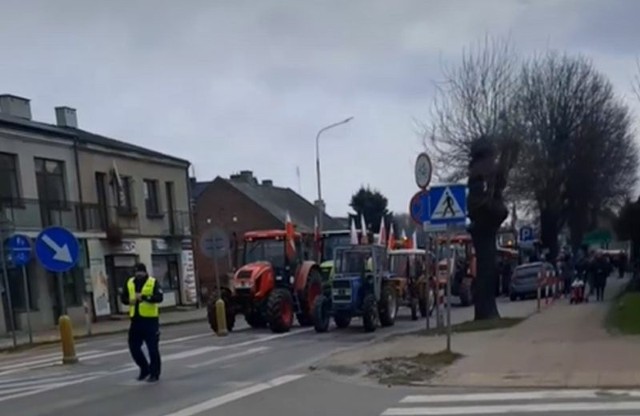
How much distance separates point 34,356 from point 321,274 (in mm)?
8047

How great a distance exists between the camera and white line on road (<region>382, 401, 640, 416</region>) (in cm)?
988

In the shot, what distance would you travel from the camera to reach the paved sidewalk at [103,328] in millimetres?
27138

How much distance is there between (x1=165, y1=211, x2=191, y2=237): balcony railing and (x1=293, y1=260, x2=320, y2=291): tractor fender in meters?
19.7

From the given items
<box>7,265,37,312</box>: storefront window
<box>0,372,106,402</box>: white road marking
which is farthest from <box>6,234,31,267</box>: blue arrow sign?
<box>7,265,37,312</box>: storefront window

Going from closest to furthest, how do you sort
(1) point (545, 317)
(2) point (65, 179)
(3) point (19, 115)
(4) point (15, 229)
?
1. (1) point (545, 317)
2. (4) point (15, 229)
3. (2) point (65, 179)
4. (3) point (19, 115)

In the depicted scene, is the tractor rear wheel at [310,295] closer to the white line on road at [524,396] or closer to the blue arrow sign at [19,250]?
the blue arrow sign at [19,250]

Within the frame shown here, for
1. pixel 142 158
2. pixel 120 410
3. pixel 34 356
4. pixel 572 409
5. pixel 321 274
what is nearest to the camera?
pixel 572 409

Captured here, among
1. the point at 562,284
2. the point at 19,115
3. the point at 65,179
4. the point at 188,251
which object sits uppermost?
the point at 19,115

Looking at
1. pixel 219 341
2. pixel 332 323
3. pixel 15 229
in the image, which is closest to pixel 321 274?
pixel 332 323

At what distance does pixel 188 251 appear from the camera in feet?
148

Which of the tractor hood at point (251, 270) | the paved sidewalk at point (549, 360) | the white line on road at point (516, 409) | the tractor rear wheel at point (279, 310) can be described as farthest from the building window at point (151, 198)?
the white line on road at point (516, 409)

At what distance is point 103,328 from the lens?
31.5m

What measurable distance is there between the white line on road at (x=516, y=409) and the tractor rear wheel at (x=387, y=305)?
14045 millimetres

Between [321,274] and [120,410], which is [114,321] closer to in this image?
[321,274]
